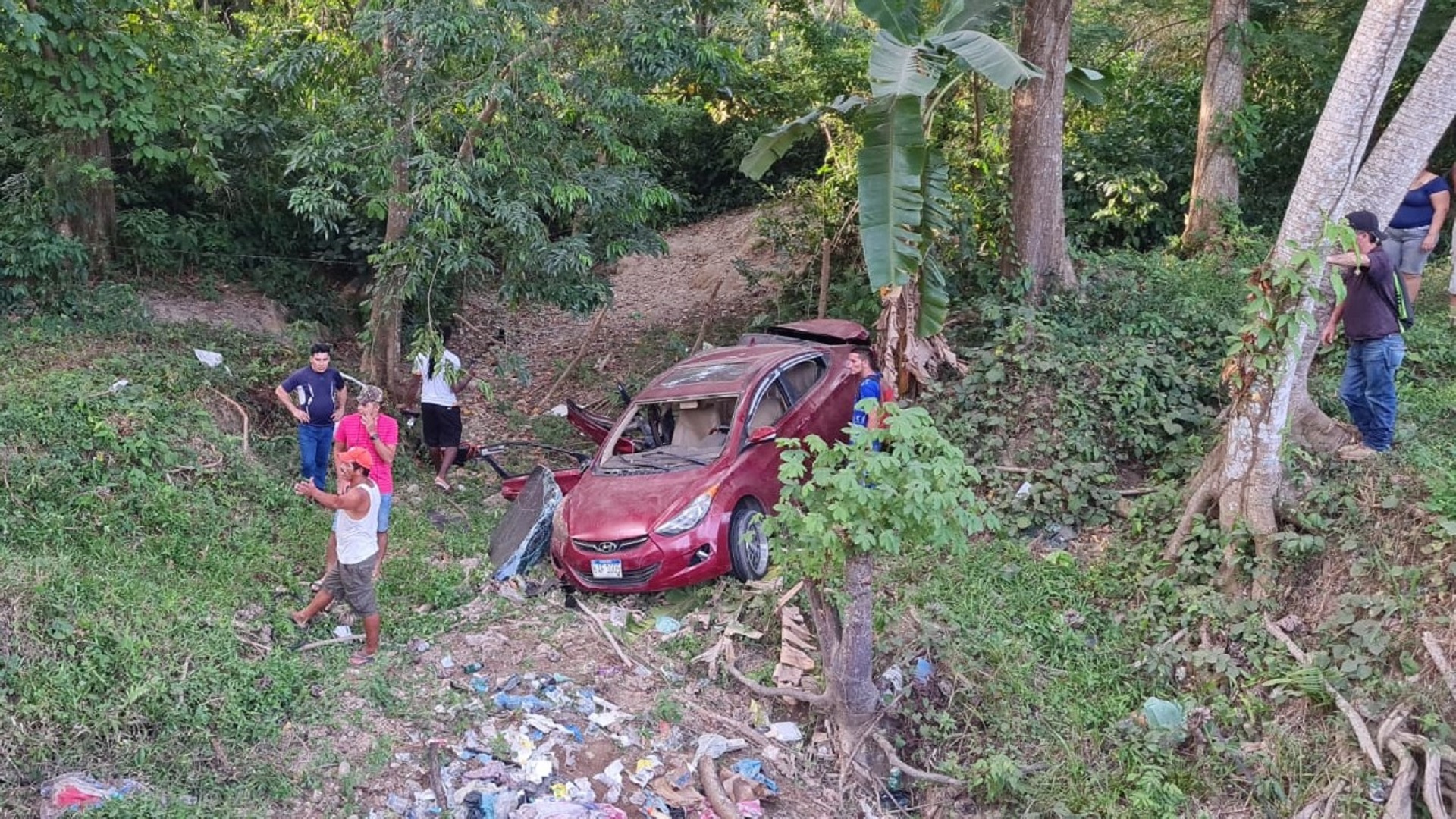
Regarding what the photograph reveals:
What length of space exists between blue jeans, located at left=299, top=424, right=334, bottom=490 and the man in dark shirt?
7.82 metres

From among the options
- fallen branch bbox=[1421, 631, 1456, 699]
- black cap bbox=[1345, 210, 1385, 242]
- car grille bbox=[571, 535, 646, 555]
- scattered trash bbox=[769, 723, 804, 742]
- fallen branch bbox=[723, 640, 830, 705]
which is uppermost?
black cap bbox=[1345, 210, 1385, 242]

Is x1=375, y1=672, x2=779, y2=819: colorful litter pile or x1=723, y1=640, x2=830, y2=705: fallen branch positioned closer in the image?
x1=375, y1=672, x2=779, y2=819: colorful litter pile

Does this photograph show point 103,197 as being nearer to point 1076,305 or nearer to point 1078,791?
point 1076,305

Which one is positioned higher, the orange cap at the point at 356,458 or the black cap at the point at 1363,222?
the black cap at the point at 1363,222

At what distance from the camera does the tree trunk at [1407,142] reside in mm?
6516

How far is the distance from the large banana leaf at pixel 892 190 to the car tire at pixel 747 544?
6.39ft

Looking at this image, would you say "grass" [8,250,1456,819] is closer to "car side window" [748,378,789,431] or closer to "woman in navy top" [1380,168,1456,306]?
"woman in navy top" [1380,168,1456,306]

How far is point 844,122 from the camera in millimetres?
13031

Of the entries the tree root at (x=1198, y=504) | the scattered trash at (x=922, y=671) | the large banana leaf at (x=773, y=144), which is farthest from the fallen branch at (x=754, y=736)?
the large banana leaf at (x=773, y=144)

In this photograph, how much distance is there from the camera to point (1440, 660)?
5.36m

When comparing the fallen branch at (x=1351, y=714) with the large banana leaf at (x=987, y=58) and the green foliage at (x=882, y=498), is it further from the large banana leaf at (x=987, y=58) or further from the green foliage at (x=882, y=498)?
the large banana leaf at (x=987, y=58)

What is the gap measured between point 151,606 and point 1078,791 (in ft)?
18.9

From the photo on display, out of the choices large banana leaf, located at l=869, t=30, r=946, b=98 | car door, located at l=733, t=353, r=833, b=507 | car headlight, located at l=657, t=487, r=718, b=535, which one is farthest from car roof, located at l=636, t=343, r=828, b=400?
large banana leaf, located at l=869, t=30, r=946, b=98

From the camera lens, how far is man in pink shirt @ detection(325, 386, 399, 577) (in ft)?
24.7
